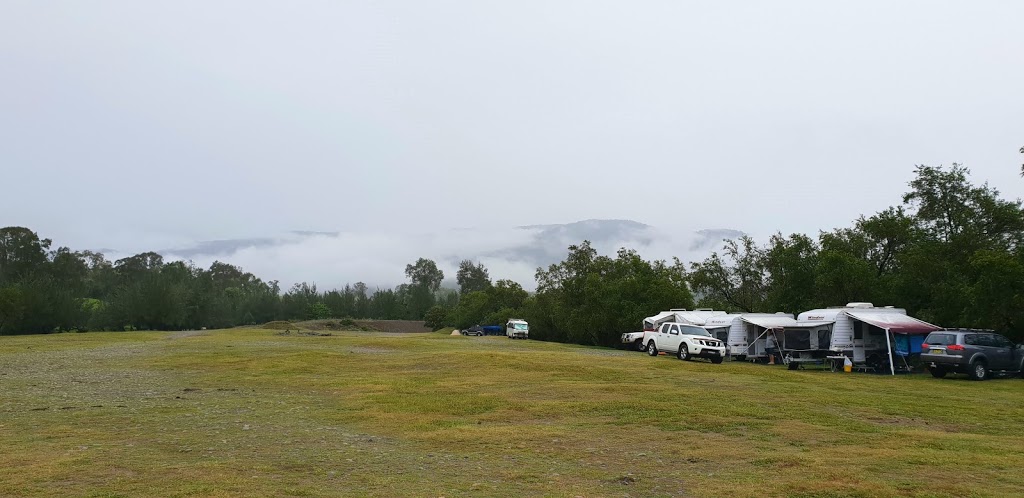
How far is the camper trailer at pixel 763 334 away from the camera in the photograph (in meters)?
31.9

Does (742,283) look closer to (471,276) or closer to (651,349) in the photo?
(651,349)

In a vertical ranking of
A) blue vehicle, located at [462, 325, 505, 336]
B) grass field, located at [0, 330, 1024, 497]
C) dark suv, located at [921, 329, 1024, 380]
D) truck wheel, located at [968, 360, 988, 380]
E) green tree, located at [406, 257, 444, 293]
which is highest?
green tree, located at [406, 257, 444, 293]

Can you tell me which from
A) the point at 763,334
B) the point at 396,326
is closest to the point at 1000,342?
→ the point at 763,334

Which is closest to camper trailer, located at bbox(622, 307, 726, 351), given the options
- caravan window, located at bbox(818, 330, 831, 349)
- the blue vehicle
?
caravan window, located at bbox(818, 330, 831, 349)

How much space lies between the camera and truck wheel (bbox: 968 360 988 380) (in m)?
25.1

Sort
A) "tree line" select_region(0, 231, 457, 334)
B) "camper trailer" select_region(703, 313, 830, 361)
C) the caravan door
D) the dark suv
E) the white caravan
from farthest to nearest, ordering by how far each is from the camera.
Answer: "tree line" select_region(0, 231, 457, 334), the white caravan, "camper trailer" select_region(703, 313, 830, 361), the caravan door, the dark suv

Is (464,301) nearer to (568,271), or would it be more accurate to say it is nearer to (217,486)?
(568,271)

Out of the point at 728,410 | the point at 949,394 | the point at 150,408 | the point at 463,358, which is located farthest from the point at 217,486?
the point at 463,358

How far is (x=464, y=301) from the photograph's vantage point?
98.6m

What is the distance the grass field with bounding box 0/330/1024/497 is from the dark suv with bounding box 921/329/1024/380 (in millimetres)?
1375

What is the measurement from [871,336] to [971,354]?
203 inches

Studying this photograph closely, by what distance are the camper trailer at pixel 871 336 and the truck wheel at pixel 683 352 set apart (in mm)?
6017

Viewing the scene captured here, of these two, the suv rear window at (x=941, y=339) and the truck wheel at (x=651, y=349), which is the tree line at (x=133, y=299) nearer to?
the truck wheel at (x=651, y=349)

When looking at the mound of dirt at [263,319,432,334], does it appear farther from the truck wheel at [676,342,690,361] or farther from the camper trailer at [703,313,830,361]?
the truck wheel at [676,342,690,361]
